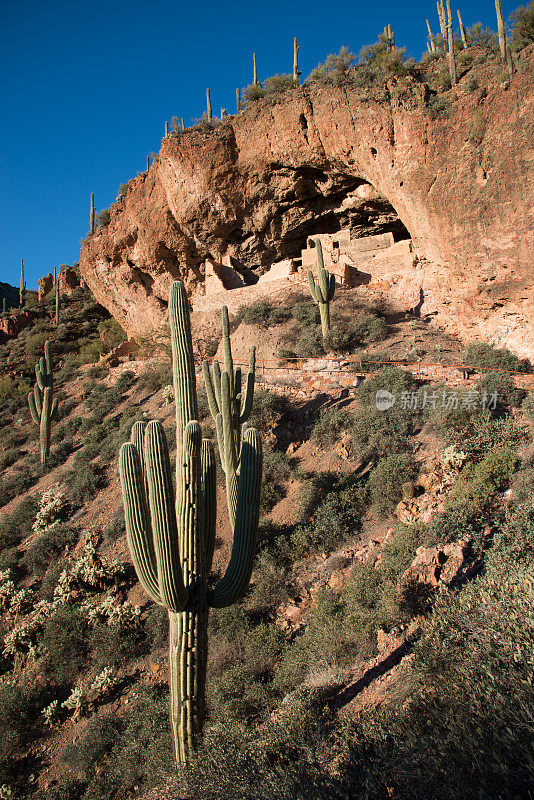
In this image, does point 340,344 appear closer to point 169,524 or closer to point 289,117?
point 289,117

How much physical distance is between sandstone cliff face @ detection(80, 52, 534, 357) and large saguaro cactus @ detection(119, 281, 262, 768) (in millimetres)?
11049

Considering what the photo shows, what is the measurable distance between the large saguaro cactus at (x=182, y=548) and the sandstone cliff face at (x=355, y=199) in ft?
36.3

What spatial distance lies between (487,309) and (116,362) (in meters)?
16.4

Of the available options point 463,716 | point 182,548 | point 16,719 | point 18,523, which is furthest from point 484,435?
point 18,523

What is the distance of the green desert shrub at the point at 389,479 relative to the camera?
9539mm

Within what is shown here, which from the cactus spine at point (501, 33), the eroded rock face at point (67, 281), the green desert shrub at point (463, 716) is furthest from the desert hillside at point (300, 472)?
the eroded rock face at point (67, 281)

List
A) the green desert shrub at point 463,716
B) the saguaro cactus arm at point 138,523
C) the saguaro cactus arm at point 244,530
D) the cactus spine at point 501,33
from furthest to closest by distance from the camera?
the cactus spine at point 501,33 < the saguaro cactus arm at point 244,530 < the saguaro cactus arm at point 138,523 < the green desert shrub at point 463,716

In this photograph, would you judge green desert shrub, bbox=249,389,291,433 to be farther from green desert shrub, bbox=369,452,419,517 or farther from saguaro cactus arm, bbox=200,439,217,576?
saguaro cactus arm, bbox=200,439,217,576

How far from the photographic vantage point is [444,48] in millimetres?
16047

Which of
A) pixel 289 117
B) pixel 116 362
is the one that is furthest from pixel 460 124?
pixel 116 362

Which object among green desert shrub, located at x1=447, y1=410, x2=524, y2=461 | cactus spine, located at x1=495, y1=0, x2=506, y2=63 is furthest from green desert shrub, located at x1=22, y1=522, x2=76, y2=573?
cactus spine, located at x1=495, y1=0, x2=506, y2=63

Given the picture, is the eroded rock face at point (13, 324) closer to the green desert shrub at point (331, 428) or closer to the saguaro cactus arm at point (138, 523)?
the green desert shrub at point (331, 428)

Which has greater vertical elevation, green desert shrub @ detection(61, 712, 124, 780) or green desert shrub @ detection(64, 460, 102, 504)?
green desert shrub @ detection(64, 460, 102, 504)

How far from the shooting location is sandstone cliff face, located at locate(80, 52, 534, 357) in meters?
12.9
